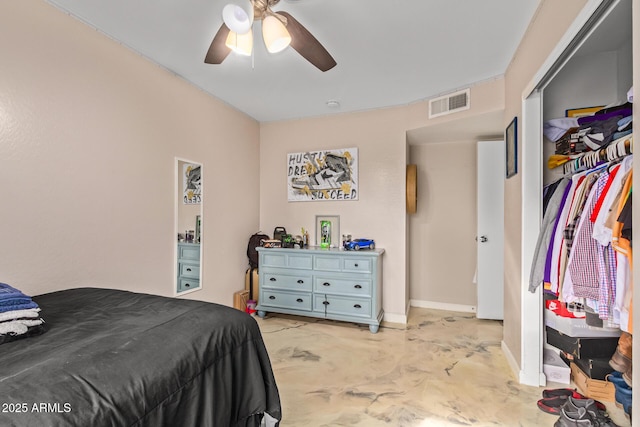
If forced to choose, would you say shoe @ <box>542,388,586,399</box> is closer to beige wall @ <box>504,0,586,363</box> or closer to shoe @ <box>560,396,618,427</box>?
shoe @ <box>560,396,618,427</box>

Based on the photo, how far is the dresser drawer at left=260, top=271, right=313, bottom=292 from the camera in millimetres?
3480

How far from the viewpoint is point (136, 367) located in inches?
37.8

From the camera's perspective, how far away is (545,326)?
227 cm

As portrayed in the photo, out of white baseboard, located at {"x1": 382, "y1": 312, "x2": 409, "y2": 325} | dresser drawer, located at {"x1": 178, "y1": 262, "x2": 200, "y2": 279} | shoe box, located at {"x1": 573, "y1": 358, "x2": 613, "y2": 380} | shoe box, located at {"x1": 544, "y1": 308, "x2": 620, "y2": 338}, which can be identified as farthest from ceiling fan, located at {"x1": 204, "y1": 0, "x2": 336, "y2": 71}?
white baseboard, located at {"x1": 382, "y1": 312, "x2": 409, "y2": 325}

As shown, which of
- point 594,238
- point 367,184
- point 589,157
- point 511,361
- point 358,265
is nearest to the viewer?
point 594,238

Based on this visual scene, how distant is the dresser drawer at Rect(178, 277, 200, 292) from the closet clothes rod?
3.08 metres

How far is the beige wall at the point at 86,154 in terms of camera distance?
1686mm

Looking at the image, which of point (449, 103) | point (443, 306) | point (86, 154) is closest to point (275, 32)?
point (86, 154)


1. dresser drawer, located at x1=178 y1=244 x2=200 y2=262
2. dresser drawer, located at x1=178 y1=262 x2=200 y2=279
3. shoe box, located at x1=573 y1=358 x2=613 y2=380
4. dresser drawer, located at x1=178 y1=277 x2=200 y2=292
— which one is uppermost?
dresser drawer, located at x1=178 y1=244 x2=200 y2=262

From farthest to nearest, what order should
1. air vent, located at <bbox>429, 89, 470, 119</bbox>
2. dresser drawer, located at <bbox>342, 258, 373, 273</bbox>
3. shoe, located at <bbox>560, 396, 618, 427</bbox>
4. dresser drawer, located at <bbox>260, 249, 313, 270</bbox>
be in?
dresser drawer, located at <bbox>260, 249, 313, 270</bbox>
dresser drawer, located at <bbox>342, 258, 373, 273</bbox>
air vent, located at <bbox>429, 89, 470, 119</bbox>
shoe, located at <bbox>560, 396, 618, 427</bbox>

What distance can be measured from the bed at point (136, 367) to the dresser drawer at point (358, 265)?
6.23 feet

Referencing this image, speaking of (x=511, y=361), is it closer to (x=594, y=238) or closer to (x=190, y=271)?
(x=594, y=238)

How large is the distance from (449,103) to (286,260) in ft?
7.84

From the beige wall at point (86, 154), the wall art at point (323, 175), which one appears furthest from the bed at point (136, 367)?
the wall art at point (323, 175)
